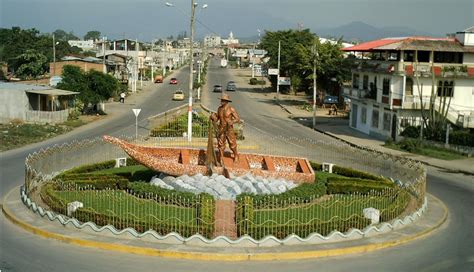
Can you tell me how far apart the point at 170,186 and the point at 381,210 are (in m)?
7.31

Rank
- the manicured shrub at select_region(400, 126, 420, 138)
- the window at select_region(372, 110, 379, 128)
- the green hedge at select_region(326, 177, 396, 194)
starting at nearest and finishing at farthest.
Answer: the green hedge at select_region(326, 177, 396, 194), the manicured shrub at select_region(400, 126, 420, 138), the window at select_region(372, 110, 379, 128)

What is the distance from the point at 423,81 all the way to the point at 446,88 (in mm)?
1706

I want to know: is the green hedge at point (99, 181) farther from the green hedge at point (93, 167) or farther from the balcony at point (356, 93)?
the balcony at point (356, 93)

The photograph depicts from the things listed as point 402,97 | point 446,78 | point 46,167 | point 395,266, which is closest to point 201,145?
point 46,167

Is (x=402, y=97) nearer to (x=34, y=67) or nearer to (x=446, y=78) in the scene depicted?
(x=446, y=78)

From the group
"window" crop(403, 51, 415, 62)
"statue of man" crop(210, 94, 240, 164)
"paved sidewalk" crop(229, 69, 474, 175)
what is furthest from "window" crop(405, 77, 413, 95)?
"statue of man" crop(210, 94, 240, 164)

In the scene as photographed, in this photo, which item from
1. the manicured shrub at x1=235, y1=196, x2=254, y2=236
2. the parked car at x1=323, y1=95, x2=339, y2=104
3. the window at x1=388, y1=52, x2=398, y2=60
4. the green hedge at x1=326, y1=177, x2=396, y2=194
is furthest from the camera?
the parked car at x1=323, y1=95, x2=339, y2=104

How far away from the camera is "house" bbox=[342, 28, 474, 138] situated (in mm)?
39062

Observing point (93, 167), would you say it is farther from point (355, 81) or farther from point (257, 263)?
point (355, 81)

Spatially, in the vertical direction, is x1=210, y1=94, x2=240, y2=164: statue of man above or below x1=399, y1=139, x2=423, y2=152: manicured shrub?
above

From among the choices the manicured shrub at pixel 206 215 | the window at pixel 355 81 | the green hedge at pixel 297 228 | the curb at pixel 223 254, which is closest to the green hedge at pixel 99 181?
the curb at pixel 223 254

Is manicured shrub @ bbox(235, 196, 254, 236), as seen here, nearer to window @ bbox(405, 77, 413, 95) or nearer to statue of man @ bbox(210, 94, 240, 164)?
statue of man @ bbox(210, 94, 240, 164)

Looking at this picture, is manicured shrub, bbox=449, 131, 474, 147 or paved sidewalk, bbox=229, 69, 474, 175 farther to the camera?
manicured shrub, bbox=449, 131, 474, 147

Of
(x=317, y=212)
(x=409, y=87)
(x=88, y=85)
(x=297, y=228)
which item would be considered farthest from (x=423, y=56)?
(x=297, y=228)
